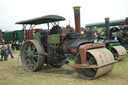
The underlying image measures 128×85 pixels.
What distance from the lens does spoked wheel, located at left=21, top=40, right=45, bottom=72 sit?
6160 millimetres

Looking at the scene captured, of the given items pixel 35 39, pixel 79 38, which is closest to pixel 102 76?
pixel 79 38

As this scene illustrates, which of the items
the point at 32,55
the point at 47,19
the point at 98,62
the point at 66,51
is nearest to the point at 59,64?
the point at 32,55

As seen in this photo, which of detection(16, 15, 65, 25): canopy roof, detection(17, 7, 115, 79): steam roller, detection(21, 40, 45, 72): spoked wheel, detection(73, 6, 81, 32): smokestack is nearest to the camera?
detection(17, 7, 115, 79): steam roller

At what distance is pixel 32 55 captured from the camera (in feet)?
21.3

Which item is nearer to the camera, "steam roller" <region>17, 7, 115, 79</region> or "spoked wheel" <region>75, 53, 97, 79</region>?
"steam roller" <region>17, 7, 115, 79</region>

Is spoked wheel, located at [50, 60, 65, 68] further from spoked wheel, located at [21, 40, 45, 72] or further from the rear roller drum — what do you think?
the rear roller drum

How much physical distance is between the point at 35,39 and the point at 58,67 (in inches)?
55.9

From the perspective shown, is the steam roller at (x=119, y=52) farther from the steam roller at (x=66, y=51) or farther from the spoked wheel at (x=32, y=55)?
the spoked wheel at (x=32, y=55)

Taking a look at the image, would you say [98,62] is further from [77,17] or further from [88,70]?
[77,17]

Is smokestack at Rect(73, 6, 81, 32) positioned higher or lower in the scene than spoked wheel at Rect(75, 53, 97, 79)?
higher

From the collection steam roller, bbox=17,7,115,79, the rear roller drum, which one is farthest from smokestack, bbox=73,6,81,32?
the rear roller drum

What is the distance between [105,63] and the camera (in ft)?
15.6

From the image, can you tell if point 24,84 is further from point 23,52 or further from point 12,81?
point 23,52

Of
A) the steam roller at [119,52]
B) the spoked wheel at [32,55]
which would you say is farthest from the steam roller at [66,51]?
the steam roller at [119,52]
